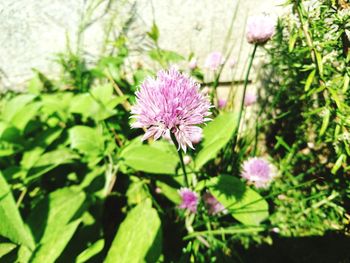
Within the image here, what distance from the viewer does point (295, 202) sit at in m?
1.23

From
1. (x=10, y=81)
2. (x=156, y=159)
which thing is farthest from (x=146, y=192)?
(x=10, y=81)

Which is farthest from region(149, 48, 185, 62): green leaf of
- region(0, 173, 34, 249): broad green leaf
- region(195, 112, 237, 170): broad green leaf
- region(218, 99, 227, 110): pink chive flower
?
region(0, 173, 34, 249): broad green leaf

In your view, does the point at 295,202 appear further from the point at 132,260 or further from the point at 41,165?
the point at 41,165

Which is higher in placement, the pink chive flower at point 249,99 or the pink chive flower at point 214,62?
the pink chive flower at point 214,62

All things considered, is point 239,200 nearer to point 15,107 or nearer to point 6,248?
point 6,248

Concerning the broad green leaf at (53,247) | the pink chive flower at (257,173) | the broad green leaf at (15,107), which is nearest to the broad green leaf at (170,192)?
the pink chive flower at (257,173)

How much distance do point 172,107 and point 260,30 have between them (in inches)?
18.6

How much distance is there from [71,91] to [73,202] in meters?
0.84

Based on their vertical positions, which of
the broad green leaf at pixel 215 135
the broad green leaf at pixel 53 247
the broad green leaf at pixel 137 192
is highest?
the broad green leaf at pixel 215 135

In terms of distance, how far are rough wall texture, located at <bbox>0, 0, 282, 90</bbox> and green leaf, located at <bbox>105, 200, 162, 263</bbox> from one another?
965 mm

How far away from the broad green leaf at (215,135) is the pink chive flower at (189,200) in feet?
0.33

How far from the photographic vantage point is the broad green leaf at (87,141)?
1.20 m

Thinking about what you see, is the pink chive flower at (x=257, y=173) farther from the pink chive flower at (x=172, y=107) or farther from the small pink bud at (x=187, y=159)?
the pink chive flower at (x=172, y=107)

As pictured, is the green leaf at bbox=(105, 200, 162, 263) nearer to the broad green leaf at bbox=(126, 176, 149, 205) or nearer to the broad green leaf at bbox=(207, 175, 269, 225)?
the broad green leaf at bbox=(207, 175, 269, 225)
